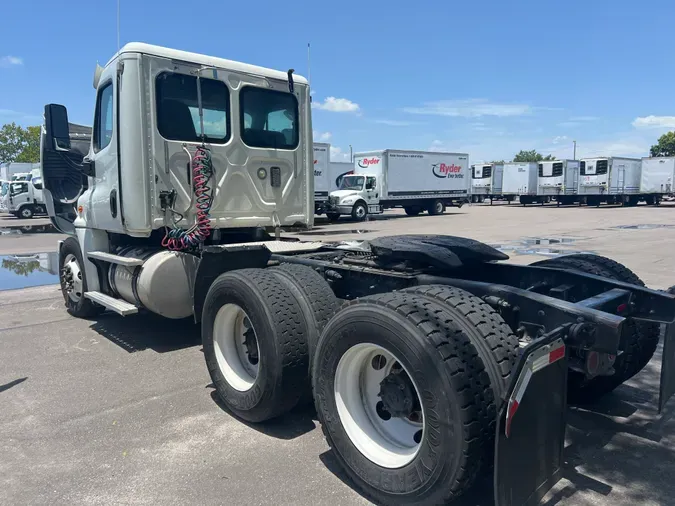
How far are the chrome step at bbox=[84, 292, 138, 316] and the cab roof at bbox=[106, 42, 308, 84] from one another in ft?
8.62

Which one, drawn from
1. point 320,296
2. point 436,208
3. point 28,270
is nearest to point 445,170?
point 436,208

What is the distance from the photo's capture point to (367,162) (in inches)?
1227

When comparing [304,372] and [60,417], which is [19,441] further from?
[304,372]

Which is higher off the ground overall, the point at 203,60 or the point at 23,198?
the point at 203,60

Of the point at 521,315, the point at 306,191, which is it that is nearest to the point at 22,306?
the point at 306,191

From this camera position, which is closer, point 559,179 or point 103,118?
point 103,118

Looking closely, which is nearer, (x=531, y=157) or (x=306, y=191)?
(x=306, y=191)

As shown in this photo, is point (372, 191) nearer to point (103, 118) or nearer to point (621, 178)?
point (621, 178)

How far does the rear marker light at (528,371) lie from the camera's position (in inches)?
92.4

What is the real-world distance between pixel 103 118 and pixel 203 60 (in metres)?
1.39

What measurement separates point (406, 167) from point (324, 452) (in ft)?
94.8

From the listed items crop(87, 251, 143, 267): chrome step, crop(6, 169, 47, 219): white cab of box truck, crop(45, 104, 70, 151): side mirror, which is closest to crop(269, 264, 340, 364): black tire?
crop(87, 251, 143, 267): chrome step

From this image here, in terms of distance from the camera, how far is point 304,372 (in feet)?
12.5

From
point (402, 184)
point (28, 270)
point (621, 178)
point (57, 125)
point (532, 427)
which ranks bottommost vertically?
point (28, 270)
